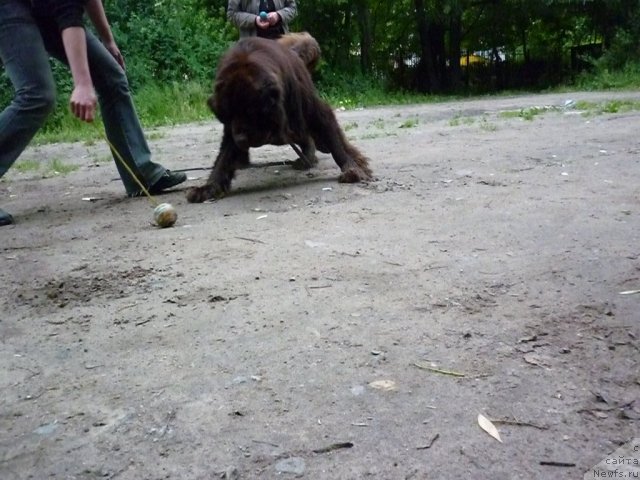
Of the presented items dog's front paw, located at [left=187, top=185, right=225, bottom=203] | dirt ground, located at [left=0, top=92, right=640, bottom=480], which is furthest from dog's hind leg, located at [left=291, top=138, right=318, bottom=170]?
dirt ground, located at [left=0, top=92, right=640, bottom=480]

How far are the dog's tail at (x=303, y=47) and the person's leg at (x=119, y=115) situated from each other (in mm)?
1523

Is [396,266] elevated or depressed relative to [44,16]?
depressed

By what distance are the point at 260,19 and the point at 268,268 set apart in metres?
4.00

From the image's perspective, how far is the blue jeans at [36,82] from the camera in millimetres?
5078

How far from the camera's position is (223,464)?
215cm

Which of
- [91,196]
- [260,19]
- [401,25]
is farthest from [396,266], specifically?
[401,25]

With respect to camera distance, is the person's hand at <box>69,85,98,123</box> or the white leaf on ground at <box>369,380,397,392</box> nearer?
the white leaf on ground at <box>369,380,397,392</box>

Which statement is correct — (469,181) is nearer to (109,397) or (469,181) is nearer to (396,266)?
(396,266)

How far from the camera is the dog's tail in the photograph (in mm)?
6668

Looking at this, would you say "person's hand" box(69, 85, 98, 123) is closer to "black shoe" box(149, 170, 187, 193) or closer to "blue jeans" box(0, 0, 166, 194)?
"blue jeans" box(0, 0, 166, 194)

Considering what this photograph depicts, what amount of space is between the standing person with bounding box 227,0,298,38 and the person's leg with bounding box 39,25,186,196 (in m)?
1.83

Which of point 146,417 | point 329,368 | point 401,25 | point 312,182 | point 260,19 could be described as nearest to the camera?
point 146,417

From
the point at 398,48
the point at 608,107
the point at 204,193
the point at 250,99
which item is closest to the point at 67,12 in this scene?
the point at 250,99

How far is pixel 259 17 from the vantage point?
23.4ft
